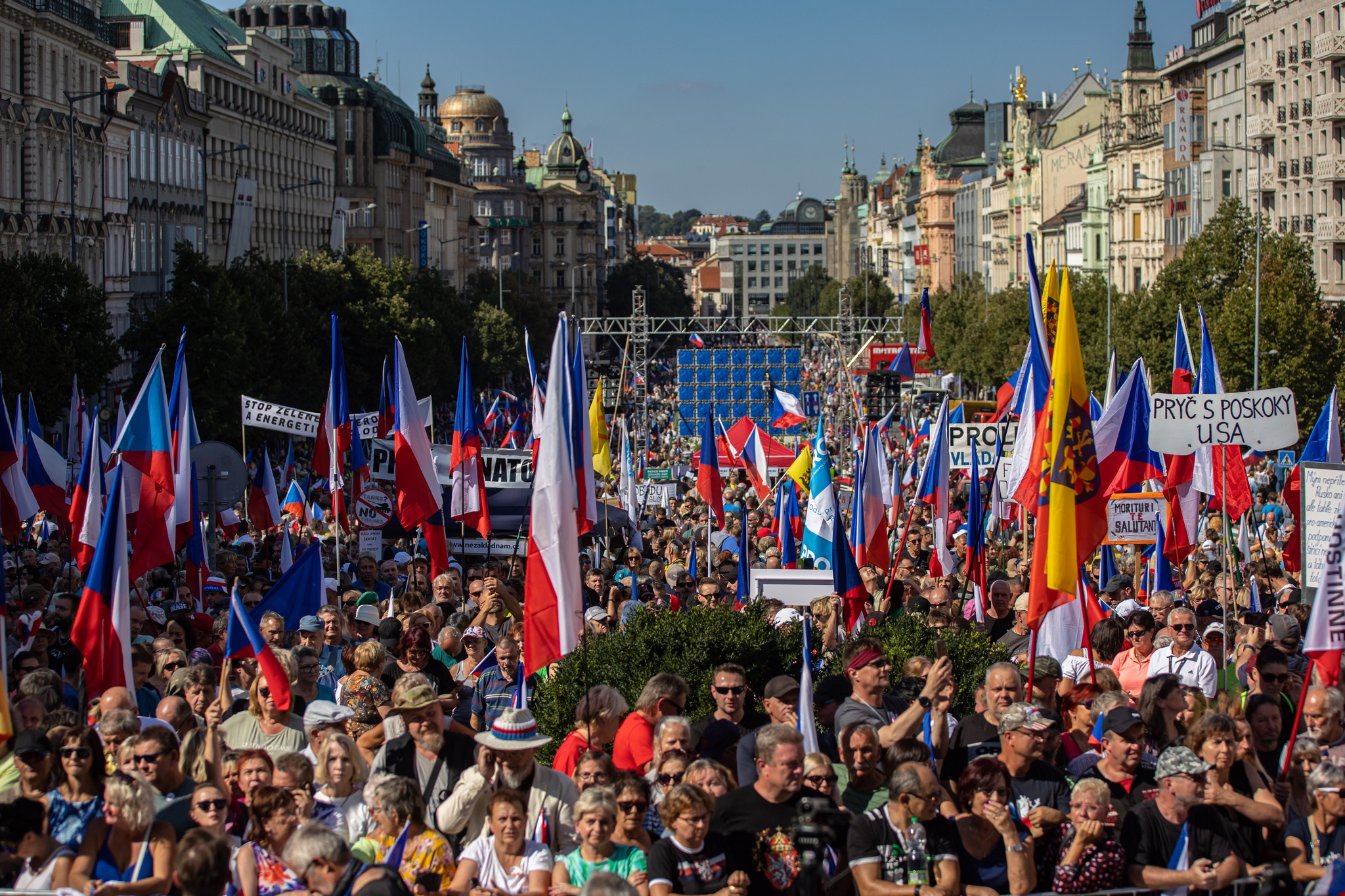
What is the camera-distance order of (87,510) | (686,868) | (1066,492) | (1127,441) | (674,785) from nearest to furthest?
(686,868), (674,785), (1066,492), (87,510), (1127,441)

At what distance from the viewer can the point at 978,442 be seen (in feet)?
83.4

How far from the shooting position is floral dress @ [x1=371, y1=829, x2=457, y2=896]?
25.6ft

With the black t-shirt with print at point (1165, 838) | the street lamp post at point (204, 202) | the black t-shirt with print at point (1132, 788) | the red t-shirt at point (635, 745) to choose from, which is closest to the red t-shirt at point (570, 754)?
the red t-shirt at point (635, 745)

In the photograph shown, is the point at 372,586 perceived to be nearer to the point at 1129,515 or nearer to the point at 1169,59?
the point at 1129,515

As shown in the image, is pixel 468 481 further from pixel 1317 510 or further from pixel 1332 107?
pixel 1332 107

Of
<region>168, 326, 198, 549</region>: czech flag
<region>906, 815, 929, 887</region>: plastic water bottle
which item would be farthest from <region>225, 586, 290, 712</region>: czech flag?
<region>168, 326, 198, 549</region>: czech flag

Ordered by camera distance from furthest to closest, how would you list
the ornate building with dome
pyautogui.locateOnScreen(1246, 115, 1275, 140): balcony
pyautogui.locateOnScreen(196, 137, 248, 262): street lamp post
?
the ornate building with dome, pyautogui.locateOnScreen(196, 137, 248, 262): street lamp post, pyautogui.locateOnScreen(1246, 115, 1275, 140): balcony

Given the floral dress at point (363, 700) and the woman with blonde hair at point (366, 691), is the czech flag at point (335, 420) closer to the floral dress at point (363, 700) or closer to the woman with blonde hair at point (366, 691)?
the woman with blonde hair at point (366, 691)

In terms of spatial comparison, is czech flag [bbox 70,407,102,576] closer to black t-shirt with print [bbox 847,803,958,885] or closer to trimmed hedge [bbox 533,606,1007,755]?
trimmed hedge [bbox 533,606,1007,755]

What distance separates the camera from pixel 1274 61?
63.8 m

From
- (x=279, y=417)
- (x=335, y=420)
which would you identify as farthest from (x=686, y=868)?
(x=279, y=417)

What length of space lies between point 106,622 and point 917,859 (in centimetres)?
576

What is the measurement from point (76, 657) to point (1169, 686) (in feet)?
24.3

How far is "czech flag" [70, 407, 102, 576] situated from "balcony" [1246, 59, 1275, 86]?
53.1 metres
